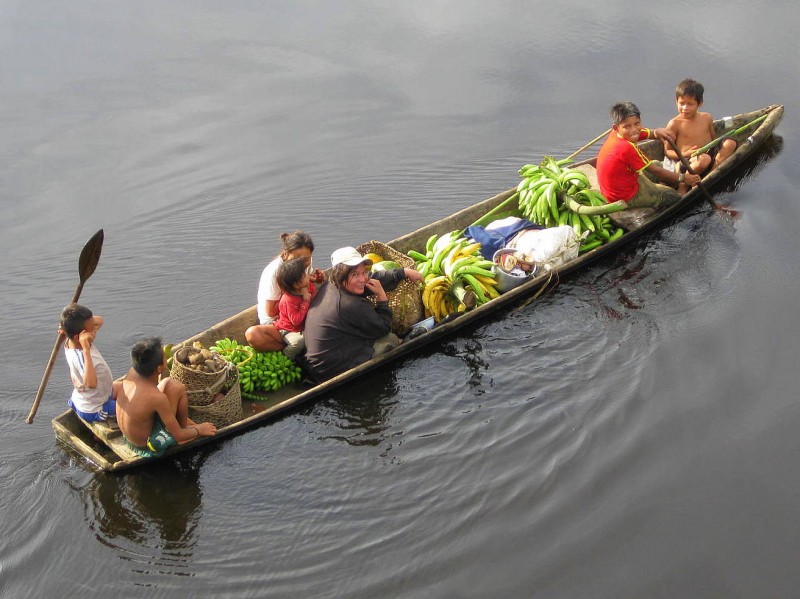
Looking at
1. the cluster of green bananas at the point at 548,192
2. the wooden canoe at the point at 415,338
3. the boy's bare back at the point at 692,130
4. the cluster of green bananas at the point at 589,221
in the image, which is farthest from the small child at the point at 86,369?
the boy's bare back at the point at 692,130

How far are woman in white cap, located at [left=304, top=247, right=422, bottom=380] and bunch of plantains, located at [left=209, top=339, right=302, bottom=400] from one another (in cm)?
24

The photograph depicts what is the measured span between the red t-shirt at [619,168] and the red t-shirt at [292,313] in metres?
3.27

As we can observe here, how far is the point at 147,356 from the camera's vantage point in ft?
19.9

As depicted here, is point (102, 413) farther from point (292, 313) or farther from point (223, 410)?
point (292, 313)

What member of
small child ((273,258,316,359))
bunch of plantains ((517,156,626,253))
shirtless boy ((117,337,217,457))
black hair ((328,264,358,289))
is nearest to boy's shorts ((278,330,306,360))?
small child ((273,258,316,359))

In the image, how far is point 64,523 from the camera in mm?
6238

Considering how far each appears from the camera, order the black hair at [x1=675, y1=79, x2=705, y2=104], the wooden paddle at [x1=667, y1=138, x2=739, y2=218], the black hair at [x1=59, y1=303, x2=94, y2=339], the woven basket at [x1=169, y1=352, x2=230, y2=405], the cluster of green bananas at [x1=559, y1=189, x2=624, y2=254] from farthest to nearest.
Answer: the black hair at [x1=675, y1=79, x2=705, y2=104] < the wooden paddle at [x1=667, y1=138, x2=739, y2=218] < the cluster of green bananas at [x1=559, y1=189, x2=624, y2=254] < the woven basket at [x1=169, y1=352, x2=230, y2=405] < the black hair at [x1=59, y1=303, x2=94, y2=339]

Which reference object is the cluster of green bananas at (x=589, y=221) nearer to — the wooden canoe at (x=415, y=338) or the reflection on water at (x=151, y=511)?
the wooden canoe at (x=415, y=338)

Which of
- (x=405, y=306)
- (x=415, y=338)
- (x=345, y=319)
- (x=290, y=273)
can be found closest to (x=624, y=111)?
(x=405, y=306)

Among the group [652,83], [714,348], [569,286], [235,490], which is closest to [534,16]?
[652,83]

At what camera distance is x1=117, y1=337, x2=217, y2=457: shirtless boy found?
6098mm

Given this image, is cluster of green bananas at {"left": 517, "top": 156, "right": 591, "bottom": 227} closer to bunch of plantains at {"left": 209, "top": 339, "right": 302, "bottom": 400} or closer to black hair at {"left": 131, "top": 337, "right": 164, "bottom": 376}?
bunch of plantains at {"left": 209, "top": 339, "right": 302, "bottom": 400}

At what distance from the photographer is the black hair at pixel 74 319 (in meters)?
6.16

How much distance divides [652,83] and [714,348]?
581cm
